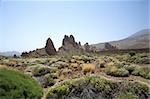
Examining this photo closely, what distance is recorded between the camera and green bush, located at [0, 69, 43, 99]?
737cm

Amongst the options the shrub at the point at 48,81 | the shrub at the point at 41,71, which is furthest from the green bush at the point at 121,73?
the shrub at the point at 41,71

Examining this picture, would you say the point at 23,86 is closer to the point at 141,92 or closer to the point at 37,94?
the point at 37,94

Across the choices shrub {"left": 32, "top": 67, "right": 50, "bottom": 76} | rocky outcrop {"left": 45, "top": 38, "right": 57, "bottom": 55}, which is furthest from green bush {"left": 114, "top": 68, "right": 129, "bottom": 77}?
rocky outcrop {"left": 45, "top": 38, "right": 57, "bottom": 55}

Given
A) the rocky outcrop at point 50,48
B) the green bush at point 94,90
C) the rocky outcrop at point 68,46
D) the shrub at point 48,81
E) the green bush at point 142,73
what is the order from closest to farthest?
the green bush at point 94,90 → the shrub at point 48,81 → the green bush at point 142,73 → the rocky outcrop at point 50,48 → the rocky outcrop at point 68,46

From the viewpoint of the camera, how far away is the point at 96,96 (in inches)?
360

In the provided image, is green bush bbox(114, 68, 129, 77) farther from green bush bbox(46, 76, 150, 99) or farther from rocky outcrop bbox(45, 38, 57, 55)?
rocky outcrop bbox(45, 38, 57, 55)

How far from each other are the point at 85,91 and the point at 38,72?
878cm

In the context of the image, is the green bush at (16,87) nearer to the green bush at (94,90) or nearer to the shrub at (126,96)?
the green bush at (94,90)

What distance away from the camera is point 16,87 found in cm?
762

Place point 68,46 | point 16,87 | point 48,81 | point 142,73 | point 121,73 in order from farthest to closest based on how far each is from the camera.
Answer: point 68,46 < point 142,73 < point 121,73 < point 48,81 < point 16,87

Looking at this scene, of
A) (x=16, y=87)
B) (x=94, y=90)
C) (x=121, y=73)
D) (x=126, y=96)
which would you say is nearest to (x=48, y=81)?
(x=121, y=73)

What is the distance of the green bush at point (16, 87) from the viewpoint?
737 cm

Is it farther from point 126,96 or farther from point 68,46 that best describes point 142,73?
point 68,46

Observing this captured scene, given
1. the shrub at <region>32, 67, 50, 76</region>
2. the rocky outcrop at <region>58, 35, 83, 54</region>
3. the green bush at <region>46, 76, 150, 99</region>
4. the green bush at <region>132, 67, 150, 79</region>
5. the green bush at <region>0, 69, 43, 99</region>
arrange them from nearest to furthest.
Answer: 1. the green bush at <region>0, 69, 43, 99</region>
2. the green bush at <region>46, 76, 150, 99</region>
3. the green bush at <region>132, 67, 150, 79</region>
4. the shrub at <region>32, 67, 50, 76</region>
5. the rocky outcrop at <region>58, 35, 83, 54</region>
